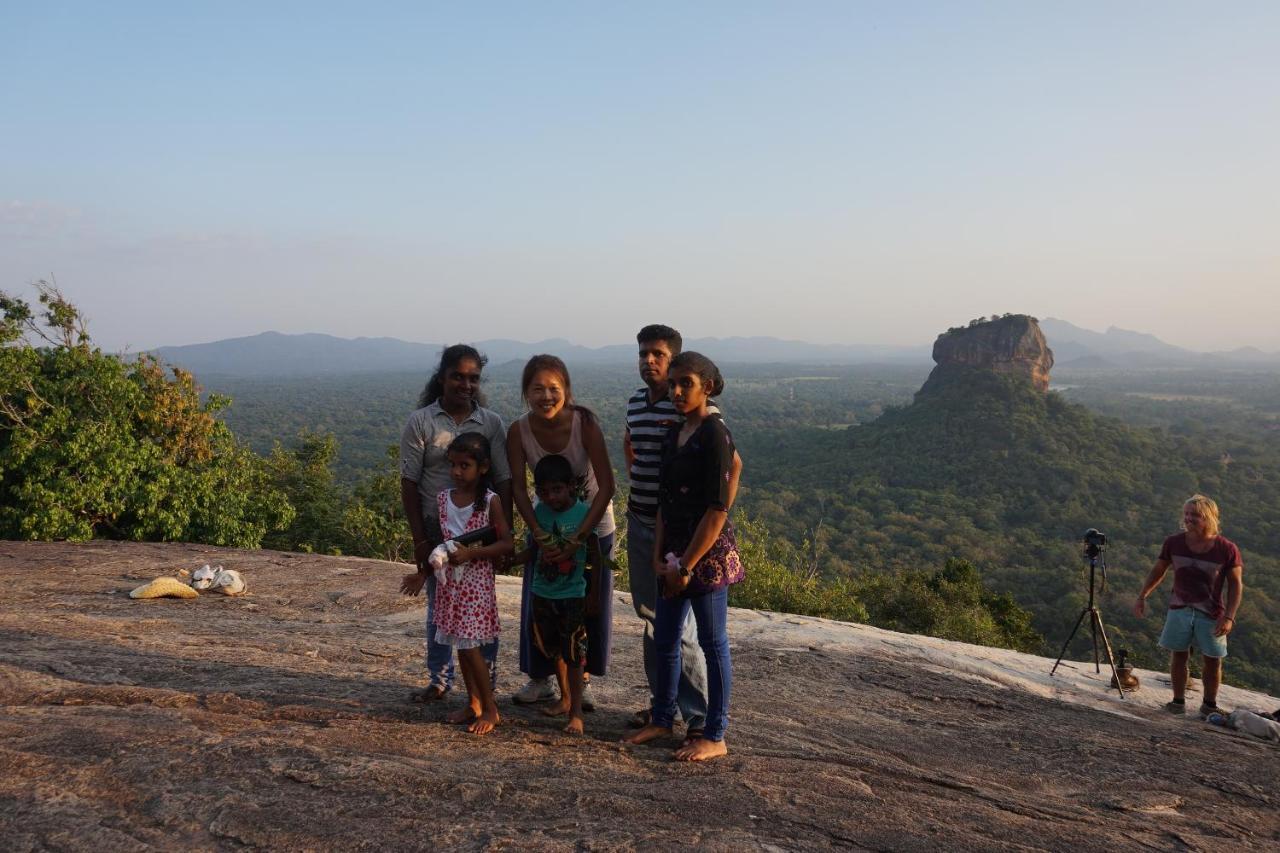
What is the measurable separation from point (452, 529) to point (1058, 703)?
551 centimetres

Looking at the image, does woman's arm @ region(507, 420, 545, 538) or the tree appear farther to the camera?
the tree

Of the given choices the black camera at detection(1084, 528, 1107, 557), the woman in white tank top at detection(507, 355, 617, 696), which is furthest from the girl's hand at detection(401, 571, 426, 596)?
the black camera at detection(1084, 528, 1107, 557)

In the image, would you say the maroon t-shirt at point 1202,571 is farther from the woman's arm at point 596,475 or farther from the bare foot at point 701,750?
the woman's arm at point 596,475

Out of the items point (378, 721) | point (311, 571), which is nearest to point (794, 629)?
point (378, 721)

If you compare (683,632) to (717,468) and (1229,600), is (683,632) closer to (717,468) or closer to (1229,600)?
(717,468)

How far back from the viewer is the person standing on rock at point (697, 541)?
3.52 metres

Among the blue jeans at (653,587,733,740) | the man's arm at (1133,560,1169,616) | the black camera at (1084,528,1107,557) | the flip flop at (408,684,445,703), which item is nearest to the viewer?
the blue jeans at (653,587,733,740)

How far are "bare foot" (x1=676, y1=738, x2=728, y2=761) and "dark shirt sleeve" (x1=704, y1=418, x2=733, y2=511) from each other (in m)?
1.24

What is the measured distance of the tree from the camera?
34.8 feet

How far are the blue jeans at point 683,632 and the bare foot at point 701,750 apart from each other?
0.13 meters

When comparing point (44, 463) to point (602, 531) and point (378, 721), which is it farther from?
point (602, 531)

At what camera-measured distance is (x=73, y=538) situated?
10.4 metres

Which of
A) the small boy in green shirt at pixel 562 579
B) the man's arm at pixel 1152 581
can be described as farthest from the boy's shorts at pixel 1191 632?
the small boy in green shirt at pixel 562 579

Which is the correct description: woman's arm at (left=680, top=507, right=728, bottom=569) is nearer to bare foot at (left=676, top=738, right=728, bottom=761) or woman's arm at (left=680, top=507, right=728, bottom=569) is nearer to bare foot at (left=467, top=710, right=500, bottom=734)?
bare foot at (left=676, top=738, right=728, bottom=761)
